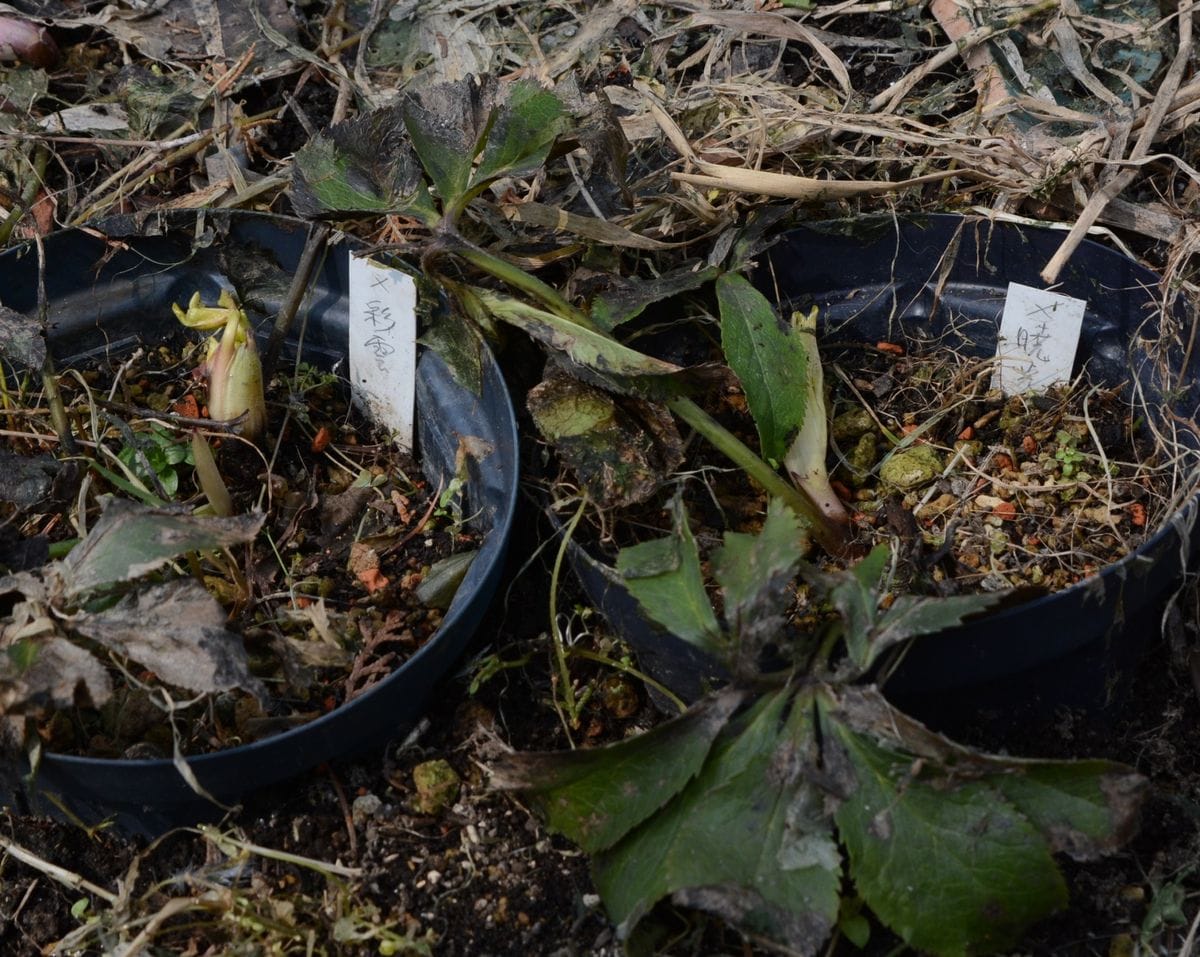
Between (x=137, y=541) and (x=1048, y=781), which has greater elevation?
(x=137, y=541)

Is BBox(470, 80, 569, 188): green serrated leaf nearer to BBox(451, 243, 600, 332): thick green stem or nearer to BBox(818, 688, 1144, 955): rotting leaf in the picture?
BBox(451, 243, 600, 332): thick green stem

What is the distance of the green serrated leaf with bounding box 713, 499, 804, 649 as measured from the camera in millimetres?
1079

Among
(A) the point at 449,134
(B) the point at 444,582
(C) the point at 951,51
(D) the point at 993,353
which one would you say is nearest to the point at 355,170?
(A) the point at 449,134

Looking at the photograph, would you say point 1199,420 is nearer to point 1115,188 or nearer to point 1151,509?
point 1151,509

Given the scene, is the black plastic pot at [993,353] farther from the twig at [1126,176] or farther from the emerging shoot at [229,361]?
the emerging shoot at [229,361]

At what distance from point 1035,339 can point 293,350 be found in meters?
0.96

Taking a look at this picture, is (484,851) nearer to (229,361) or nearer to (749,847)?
(749,847)

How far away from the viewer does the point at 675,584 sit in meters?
1.15

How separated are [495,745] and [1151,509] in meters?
0.78

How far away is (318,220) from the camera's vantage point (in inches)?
58.9

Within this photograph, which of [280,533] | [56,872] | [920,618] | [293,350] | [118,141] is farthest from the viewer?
[118,141]

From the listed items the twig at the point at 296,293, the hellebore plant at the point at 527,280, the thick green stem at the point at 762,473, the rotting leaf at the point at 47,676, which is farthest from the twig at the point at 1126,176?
the rotting leaf at the point at 47,676

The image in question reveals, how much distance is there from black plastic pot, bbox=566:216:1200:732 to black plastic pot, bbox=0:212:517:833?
19 centimetres

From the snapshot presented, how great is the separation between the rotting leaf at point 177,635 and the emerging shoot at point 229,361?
0.40 meters
